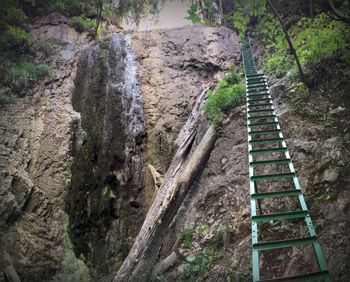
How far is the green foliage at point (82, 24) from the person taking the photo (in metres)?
16.5

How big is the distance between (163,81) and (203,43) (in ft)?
11.0

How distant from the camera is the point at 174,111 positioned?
1084cm

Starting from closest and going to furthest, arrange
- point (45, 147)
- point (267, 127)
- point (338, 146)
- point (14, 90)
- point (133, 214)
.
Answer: point (338, 146) < point (267, 127) < point (133, 214) < point (45, 147) < point (14, 90)

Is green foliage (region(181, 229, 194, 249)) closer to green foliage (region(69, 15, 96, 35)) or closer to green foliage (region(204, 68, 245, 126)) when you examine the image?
green foliage (region(204, 68, 245, 126))

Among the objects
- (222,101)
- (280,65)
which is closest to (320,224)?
(222,101)

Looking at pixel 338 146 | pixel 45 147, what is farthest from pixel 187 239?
pixel 45 147

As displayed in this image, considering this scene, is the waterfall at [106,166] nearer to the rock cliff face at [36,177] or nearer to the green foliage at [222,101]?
the rock cliff face at [36,177]

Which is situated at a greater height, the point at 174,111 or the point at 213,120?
the point at 174,111

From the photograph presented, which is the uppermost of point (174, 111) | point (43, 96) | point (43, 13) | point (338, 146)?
point (43, 13)

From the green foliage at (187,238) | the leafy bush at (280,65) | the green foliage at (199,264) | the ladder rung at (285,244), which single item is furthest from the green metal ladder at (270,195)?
the green foliage at (187,238)

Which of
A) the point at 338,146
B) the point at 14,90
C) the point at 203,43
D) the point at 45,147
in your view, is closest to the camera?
the point at 338,146

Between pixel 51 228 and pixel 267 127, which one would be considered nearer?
pixel 267 127

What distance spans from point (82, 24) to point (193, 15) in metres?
5.70

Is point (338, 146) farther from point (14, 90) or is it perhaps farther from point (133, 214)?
point (14, 90)
